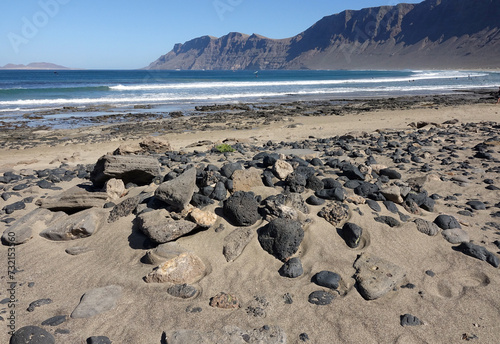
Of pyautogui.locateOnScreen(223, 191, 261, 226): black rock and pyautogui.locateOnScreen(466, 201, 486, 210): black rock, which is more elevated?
pyautogui.locateOnScreen(223, 191, 261, 226): black rock

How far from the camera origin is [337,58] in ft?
578

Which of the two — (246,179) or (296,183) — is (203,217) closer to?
(246,179)

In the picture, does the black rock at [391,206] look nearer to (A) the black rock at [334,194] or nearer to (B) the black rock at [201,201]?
(A) the black rock at [334,194]

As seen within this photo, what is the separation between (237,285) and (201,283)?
0.35m

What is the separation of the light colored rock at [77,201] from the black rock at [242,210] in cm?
187

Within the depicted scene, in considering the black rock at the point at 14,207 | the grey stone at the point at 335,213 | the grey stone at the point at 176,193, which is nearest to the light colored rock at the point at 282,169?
the grey stone at the point at 335,213

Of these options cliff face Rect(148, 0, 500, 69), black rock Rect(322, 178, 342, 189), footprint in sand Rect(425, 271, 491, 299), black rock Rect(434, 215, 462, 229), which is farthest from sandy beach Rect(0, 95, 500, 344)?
cliff face Rect(148, 0, 500, 69)

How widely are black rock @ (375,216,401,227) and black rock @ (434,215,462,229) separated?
0.52 m

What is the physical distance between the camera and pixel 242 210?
398 centimetres

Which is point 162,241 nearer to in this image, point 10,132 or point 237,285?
point 237,285

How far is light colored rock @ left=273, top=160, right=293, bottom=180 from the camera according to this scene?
489cm

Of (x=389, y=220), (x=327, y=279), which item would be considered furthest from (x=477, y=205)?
(x=327, y=279)

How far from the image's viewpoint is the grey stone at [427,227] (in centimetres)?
401

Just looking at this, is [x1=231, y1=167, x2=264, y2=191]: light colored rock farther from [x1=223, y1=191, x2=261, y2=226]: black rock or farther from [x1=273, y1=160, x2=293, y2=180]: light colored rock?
[x1=223, y1=191, x2=261, y2=226]: black rock
